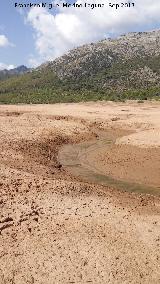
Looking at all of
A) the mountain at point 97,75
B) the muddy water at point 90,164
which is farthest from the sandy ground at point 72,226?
the mountain at point 97,75

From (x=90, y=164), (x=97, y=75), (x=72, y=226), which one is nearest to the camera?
(x=72, y=226)

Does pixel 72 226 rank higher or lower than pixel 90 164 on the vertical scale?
higher

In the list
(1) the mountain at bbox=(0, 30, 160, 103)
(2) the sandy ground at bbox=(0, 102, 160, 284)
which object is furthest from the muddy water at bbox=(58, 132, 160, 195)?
(1) the mountain at bbox=(0, 30, 160, 103)

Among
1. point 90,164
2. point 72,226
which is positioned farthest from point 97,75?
point 72,226

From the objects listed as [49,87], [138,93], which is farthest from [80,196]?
[49,87]

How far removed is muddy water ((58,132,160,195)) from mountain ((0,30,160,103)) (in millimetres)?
34848

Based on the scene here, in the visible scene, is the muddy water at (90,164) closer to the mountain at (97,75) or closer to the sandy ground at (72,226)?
the sandy ground at (72,226)

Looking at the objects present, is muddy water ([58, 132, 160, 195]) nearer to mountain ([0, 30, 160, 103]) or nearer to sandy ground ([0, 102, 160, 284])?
sandy ground ([0, 102, 160, 284])

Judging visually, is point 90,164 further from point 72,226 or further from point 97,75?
point 97,75

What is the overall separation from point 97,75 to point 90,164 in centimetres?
7212

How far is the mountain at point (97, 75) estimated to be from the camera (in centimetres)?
7494

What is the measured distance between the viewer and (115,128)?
35.3m

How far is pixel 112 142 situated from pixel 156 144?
3735 millimetres

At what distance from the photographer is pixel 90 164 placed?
23.2m
